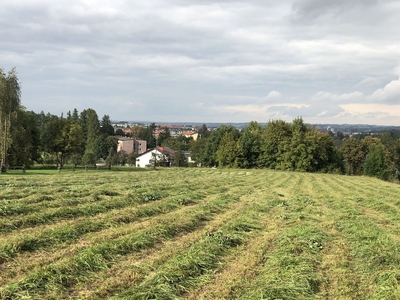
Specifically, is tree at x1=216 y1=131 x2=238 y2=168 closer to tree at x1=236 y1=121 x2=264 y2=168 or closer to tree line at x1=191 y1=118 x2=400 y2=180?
tree line at x1=191 y1=118 x2=400 y2=180

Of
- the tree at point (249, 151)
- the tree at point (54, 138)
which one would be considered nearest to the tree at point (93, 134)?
the tree at point (54, 138)

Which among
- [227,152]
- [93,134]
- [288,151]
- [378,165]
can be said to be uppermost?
[93,134]

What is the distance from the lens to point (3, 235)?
812cm

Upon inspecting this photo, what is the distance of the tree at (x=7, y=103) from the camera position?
3944 centimetres

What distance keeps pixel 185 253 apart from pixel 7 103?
40.6 metres

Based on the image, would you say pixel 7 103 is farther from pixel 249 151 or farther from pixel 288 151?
pixel 288 151

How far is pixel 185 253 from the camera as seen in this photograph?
295 inches

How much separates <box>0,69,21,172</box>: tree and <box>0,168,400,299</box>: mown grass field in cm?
3160

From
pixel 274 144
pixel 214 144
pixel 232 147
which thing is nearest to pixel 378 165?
pixel 274 144

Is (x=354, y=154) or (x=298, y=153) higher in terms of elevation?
(x=298, y=153)

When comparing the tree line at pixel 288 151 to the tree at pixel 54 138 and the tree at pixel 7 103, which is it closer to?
the tree at pixel 54 138

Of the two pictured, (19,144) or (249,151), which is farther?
(249,151)

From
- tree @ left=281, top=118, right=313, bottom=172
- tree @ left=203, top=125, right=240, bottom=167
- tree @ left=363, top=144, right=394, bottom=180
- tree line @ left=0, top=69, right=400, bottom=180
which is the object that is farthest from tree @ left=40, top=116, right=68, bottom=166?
tree @ left=363, top=144, right=394, bottom=180

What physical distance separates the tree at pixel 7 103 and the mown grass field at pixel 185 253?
104 feet
